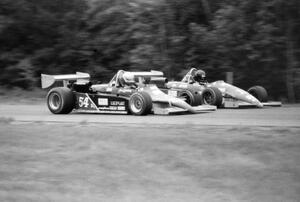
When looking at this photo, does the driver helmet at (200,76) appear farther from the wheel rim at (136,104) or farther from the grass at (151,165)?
the grass at (151,165)

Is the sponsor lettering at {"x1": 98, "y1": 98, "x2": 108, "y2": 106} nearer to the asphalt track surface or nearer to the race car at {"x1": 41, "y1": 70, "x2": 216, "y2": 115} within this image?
the race car at {"x1": 41, "y1": 70, "x2": 216, "y2": 115}

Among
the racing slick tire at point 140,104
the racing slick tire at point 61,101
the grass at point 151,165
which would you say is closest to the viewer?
the grass at point 151,165

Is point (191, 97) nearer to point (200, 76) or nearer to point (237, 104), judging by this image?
point (237, 104)

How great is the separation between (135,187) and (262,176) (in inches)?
68.2

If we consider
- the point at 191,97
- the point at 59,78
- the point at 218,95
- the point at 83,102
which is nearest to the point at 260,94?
the point at 218,95

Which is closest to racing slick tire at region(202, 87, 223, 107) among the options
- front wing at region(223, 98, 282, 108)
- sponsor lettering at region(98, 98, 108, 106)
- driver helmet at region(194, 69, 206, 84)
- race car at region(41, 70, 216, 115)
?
front wing at region(223, 98, 282, 108)

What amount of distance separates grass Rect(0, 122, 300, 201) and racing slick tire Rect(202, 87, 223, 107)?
22.2 feet

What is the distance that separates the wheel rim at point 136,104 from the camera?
51.5 ft

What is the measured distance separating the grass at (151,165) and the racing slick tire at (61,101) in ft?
16.9

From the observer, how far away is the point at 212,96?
1853 cm

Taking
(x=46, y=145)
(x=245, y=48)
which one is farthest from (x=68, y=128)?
(x=245, y=48)

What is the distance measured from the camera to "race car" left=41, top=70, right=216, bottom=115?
1595 centimetres

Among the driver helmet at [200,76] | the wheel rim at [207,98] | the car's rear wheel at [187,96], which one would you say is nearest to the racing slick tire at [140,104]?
the car's rear wheel at [187,96]

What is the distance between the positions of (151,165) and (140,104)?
720cm
